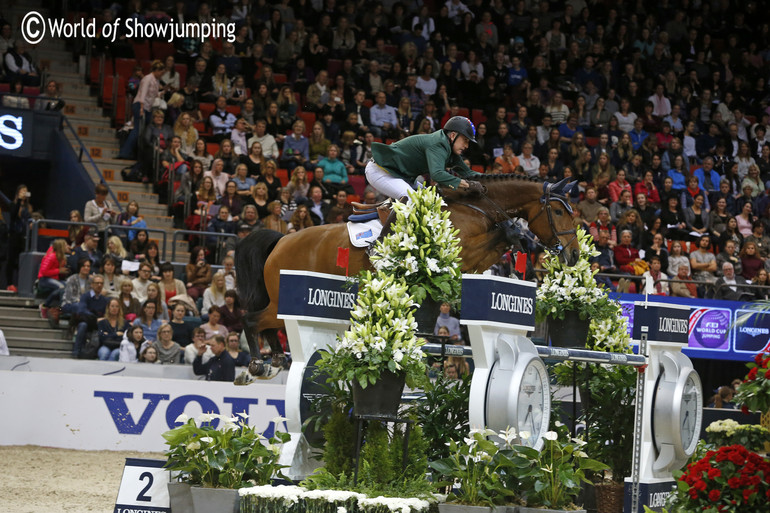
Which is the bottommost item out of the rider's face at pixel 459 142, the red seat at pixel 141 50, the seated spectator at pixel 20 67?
the rider's face at pixel 459 142

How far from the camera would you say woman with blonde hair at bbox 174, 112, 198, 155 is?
49.2ft

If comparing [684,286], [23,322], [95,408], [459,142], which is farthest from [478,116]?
[459,142]

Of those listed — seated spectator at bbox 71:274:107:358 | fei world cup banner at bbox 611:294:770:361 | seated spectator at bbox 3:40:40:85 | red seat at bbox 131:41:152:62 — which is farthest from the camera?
red seat at bbox 131:41:152:62

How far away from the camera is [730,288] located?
15539mm

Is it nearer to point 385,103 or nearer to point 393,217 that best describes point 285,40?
point 385,103

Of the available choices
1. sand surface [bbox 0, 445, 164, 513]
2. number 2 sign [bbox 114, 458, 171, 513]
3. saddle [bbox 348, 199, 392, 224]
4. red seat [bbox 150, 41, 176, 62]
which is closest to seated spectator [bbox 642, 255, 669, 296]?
saddle [bbox 348, 199, 392, 224]

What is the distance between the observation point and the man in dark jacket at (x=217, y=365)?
11758mm

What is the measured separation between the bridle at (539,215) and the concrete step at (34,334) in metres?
6.98

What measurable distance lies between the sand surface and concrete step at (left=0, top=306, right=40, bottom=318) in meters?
2.64

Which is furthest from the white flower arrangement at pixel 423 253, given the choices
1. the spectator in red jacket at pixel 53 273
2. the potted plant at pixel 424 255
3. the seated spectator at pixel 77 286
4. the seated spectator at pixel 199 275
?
the spectator in red jacket at pixel 53 273

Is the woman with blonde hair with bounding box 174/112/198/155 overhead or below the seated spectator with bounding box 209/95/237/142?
below

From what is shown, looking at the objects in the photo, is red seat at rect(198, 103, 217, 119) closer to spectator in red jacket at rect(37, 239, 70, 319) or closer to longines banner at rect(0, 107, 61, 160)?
longines banner at rect(0, 107, 61, 160)

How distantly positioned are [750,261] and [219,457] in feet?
40.3

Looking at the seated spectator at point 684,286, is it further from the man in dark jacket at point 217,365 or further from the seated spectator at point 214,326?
the man in dark jacket at point 217,365
